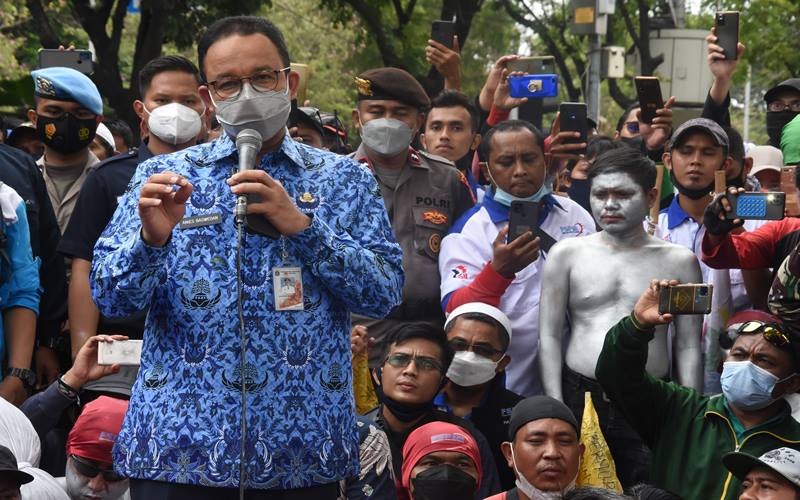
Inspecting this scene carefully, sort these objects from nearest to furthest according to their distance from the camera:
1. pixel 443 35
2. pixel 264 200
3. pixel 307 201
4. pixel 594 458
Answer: pixel 264 200, pixel 307 201, pixel 594 458, pixel 443 35

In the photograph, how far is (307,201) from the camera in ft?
13.7

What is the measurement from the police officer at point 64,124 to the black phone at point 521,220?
2134 mm

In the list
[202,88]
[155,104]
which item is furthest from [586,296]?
[202,88]

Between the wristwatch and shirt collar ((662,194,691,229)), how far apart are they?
329 centimetres

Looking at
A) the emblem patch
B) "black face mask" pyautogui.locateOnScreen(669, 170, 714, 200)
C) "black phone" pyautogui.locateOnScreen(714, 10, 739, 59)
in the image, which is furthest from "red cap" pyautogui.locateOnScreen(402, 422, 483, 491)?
"black phone" pyautogui.locateOnScreen(714, 10, 739, 59)

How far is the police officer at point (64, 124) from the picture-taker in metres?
6.95

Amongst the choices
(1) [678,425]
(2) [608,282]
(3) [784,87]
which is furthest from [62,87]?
(3) [784,87]

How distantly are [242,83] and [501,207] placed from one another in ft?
10.6

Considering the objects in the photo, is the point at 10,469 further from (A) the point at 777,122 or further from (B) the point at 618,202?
(A) the point at 777,122

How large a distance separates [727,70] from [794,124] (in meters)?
0.74

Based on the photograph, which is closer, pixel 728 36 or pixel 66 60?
pixel 728 36

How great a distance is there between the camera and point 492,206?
283 inches

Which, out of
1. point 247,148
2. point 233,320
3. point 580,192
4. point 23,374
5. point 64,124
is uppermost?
point 247,148

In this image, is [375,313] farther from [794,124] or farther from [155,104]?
[794,124]
